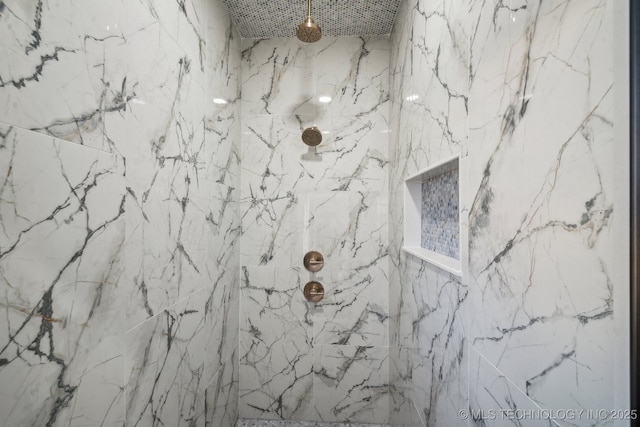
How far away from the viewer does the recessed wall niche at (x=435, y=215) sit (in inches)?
41.1

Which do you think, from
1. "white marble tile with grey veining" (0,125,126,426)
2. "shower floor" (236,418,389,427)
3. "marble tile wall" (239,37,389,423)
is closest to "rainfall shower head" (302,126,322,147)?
"marble tile wall" (239,37,389,423)

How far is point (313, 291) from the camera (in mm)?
1864

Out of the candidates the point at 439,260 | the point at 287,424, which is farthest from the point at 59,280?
the point at 287,424

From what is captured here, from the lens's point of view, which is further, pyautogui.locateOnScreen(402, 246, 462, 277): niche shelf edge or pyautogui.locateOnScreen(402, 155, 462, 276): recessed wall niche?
pyautogui.locateOnScreen(402, 155, 462, 276): recessed wall niche

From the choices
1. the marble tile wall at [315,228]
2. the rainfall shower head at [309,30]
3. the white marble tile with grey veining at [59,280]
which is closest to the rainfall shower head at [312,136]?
the marble tile wall at [315,228]

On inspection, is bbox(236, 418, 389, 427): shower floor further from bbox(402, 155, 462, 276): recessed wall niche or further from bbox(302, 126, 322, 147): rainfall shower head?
bbox(302, 126, 322, 147): rainfall shower head

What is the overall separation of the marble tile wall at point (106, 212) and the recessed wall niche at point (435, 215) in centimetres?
96

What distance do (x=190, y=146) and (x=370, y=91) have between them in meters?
1.20

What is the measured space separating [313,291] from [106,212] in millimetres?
1312

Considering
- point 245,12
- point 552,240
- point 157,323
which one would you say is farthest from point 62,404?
point 245,12

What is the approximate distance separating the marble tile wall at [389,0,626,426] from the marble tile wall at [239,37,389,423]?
0.80 meters

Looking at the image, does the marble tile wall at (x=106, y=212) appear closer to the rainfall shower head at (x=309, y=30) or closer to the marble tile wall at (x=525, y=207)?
the rainfall shower head at (x=309, y=30)

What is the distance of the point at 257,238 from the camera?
6.25 feet

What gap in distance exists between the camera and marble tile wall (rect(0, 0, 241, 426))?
552mm
